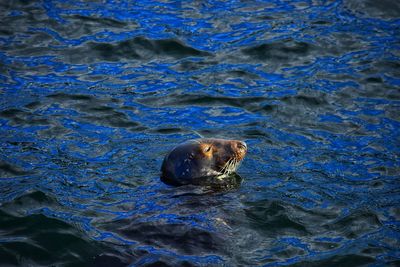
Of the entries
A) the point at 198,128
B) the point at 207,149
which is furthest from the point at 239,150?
the point at 198,128

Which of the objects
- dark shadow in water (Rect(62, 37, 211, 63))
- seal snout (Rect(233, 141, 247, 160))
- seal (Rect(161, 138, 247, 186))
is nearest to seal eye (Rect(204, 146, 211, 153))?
seal (Rect(161, 138, 247, 186))

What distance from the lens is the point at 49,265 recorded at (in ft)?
18.5

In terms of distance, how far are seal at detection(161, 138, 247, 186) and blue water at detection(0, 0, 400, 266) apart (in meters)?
0.21

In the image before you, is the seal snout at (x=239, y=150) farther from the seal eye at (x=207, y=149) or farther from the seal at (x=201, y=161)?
the seal eye at (x=207, y=149)

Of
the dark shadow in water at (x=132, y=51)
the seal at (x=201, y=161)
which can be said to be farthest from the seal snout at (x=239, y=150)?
the dark shadow in water at (x=132, y=51)

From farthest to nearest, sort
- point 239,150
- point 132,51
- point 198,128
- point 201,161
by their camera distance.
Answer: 1. point 132,51
2. point 198,128
3. point 239,150
4. point 201,161

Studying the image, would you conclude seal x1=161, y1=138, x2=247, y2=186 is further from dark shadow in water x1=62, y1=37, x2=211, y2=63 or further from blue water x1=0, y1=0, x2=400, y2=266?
dark shadow in water x1=62, y1=37, x2=211, y2=63

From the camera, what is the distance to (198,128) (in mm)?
8789

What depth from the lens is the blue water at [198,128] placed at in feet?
19.7

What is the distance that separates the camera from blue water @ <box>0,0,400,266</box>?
236 inches

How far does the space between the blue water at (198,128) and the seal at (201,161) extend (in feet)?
0.68

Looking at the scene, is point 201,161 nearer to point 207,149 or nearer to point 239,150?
point 207,149

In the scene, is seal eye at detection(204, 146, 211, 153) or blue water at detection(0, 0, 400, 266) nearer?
blue water at detection(0, 0, 400, 266)

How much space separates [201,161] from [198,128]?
1.73 metres
